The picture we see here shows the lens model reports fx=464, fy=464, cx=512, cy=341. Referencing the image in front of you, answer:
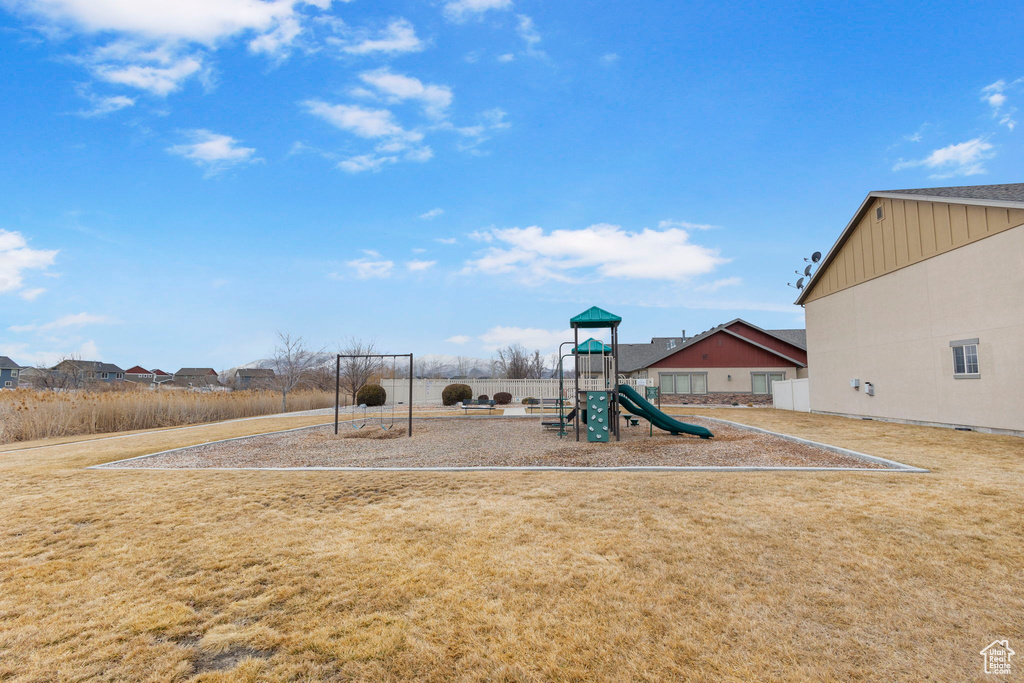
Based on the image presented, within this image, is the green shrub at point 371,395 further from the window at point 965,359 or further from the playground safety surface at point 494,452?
the window at point 965,359

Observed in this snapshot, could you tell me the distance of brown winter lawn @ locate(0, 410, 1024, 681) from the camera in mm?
2355

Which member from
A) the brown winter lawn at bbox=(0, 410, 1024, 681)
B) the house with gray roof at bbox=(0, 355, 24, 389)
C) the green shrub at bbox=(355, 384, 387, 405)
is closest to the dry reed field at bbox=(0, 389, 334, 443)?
the green shrub at bbox=(355, 384, 387, 405)

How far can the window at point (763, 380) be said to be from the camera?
1123 inches

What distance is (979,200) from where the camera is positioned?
11.3 metres

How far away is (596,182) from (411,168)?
6757 mm

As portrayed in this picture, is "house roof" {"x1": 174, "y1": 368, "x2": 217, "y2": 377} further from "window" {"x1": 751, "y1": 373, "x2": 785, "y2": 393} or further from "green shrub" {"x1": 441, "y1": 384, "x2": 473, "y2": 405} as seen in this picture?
"window" {"x1": 751, "y1": 373, "x2": 785, "y2": 393}

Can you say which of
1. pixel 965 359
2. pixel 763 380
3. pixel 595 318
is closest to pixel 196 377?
pixel 763 380

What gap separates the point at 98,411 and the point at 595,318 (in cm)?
1618

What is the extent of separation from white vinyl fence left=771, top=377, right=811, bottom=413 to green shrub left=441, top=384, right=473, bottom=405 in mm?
17514

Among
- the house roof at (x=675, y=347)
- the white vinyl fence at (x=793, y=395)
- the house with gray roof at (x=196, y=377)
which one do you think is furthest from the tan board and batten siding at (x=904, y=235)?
the house with gray roof at (x=196, y=377)

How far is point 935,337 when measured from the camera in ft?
42.1

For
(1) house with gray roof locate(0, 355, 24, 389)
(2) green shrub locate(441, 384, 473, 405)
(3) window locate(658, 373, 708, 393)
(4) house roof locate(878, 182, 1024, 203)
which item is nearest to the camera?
(4) house roof locate(878, 182, 1024, 203)

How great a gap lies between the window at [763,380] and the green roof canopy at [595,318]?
821 inches

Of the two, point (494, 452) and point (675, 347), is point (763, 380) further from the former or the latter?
point (494, 452)
